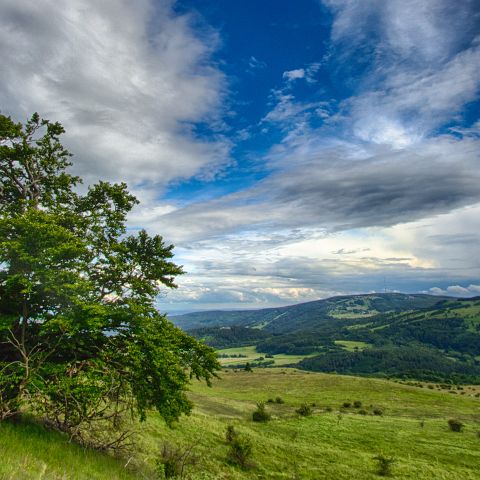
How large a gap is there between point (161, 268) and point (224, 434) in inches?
741

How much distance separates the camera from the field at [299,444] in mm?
15727

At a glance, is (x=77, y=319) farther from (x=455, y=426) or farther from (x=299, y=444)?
(x=455, y=426)

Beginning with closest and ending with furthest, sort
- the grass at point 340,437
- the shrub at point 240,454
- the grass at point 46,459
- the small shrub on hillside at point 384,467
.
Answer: the grass at point 46,459
the shrub at point 240,454
the grass at point 340,437
the small shrub on hillside at point 384,467

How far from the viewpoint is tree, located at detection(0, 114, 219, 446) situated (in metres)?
17.8

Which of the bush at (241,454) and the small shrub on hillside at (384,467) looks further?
the small shrub on hillside at (384,467)

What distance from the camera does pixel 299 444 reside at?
116ft

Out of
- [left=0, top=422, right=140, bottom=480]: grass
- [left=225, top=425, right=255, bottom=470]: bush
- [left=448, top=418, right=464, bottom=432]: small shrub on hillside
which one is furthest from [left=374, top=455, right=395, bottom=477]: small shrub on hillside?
[left=0, top=422, right=140, bottom=480]: grass

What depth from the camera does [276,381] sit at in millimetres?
90062

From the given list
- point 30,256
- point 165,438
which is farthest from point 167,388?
point 165,438

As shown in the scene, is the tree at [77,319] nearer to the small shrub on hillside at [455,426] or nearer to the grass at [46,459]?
the grass at [46,459]

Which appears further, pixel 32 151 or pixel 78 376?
pixel 32 151

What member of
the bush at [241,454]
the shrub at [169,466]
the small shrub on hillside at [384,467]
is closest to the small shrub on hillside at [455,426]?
the small shrub on hillside at [384,467]

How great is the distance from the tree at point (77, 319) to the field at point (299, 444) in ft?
7.99

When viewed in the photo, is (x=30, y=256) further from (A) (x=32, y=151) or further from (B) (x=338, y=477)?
(B) (x=338, y=477)
